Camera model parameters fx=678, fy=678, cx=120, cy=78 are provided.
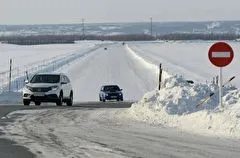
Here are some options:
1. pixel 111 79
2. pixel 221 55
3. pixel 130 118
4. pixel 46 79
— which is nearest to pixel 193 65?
pixel 111 79

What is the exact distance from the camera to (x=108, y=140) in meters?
15.0

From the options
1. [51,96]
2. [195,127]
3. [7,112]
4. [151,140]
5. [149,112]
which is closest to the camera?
[151,140]

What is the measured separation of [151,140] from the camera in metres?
15.0

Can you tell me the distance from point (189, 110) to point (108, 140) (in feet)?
14.5

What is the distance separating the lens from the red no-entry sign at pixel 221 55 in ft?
60.5

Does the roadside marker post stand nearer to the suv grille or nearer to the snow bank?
the snow bank

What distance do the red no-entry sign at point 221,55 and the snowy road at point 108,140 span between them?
96.6 inches

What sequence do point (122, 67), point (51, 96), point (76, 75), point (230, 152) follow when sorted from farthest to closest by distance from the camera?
point (122, 67), point (76, 75), point (51, 96), point (230, 152)

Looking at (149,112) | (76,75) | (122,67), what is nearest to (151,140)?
(149,112)

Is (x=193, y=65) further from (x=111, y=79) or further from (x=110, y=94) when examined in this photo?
(x=110, y=94)

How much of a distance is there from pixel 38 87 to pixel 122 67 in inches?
1926

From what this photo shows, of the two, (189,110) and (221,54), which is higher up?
(221,54)

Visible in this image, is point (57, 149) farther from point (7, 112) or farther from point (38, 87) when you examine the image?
point (38, 87)

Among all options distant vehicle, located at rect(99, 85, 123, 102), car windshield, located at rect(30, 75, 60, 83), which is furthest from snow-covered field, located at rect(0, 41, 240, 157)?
distant vehicle, located at rect(99, 85, 123, 102)
